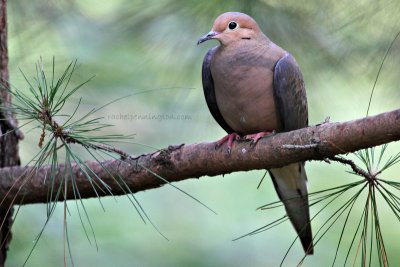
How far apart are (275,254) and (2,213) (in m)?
1.45

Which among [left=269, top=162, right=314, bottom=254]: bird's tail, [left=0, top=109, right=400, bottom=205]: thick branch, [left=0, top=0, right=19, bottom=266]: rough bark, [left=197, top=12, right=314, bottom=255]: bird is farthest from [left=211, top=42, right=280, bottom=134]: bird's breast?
[left=0, top=0, right=19, bottom=266]: rough bark

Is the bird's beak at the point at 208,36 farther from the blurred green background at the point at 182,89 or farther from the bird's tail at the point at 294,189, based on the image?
the bird's tail at the point at 294,189

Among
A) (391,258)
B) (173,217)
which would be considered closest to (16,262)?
(173,217)

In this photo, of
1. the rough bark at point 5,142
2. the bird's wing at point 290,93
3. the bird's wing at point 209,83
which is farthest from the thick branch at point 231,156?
the bird's wing at point 209,83

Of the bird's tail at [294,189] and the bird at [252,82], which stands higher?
the bird at [252,82]

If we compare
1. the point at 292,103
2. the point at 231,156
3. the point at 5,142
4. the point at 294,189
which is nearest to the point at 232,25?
the point at 292,103

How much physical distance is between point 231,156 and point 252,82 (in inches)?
19.0

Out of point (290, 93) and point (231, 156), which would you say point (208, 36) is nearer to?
point (290, 93)

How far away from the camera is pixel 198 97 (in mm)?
2795

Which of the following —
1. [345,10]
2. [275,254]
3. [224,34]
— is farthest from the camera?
[275,254]

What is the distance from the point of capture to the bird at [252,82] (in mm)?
2297

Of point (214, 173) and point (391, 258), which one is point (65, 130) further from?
→ point (391, 258)

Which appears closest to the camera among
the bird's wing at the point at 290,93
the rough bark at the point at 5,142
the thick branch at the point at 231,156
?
the thick branch at the point at 231,156

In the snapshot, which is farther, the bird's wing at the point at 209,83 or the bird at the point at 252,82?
the bird's wing at the point at 209,83
